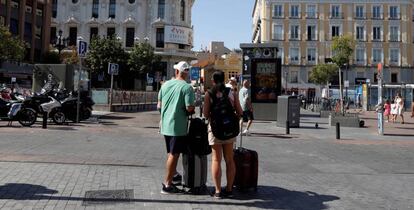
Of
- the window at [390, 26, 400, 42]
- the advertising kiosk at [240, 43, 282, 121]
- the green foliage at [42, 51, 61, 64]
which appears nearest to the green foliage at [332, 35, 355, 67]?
the advertising kiosk at [240, 43, 282, 121]

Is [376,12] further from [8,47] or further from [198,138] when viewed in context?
[198,138]

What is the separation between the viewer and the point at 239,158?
6.63 meters

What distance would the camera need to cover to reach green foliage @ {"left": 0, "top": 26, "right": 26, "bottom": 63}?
46.5 metres

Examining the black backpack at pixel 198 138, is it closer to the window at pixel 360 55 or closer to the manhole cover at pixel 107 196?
the manhole cover at pixel 107 196

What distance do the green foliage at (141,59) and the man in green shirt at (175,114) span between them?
5605 centimetres

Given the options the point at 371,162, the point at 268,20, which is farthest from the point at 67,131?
the point at 268,20

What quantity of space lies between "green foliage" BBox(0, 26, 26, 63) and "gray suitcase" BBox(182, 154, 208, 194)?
44828 millimetres

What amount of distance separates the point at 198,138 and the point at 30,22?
62.4m

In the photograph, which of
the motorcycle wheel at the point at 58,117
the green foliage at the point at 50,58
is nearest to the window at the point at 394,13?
the green foliage at the point at 50,58

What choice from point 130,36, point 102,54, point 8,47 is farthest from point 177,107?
point 130,36

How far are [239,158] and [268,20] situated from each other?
68.1 meters

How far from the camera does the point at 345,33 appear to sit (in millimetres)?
71625

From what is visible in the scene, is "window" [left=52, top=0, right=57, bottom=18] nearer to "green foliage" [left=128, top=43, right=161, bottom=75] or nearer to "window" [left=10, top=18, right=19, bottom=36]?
"window" [left=10, top=18, right=19, bottom=36]

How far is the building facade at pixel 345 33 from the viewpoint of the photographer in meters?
71.3
